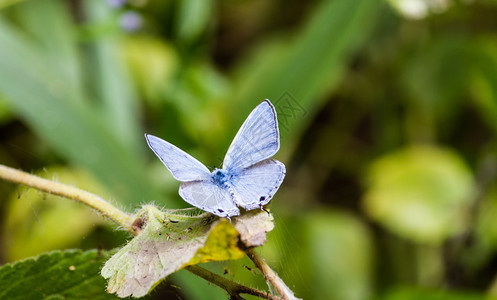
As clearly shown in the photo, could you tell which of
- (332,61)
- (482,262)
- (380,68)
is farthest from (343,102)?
(482,262)

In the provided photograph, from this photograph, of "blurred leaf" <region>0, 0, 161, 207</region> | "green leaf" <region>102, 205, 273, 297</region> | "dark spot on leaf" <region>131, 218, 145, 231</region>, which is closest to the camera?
"green leaf" <region>102, 205, 273, 297</region>

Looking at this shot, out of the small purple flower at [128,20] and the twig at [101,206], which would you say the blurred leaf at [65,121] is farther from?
the twig at [101,206]

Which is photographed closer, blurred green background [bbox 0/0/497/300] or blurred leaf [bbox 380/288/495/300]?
blurred leaf [bbox 380/288/495/300]

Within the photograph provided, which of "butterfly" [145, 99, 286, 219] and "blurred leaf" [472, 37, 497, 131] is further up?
"blurred leaf" [472, 37, 497, 131]

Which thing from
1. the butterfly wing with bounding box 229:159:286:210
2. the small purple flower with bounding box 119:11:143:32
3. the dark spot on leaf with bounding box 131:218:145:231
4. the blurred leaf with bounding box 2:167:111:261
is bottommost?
the butterfly wing with bounding box 229:159:286:210

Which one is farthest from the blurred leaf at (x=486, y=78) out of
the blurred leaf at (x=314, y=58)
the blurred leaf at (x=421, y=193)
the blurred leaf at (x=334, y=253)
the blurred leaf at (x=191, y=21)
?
the blurred leaf at (x=191, y=21)

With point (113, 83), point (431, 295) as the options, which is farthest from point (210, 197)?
point (113, 83)

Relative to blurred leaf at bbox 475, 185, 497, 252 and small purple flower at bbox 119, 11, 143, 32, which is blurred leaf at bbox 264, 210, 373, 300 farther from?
small purple flower at bbox 119, 11, 143, 32

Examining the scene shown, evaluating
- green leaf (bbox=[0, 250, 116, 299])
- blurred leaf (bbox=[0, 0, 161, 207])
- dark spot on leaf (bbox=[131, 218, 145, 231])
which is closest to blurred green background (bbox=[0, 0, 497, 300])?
blurred leaf (bbox=[0, 0, 161, 207])
